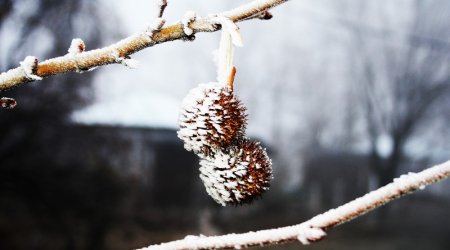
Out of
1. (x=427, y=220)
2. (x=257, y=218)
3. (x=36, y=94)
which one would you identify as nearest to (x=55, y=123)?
(x=36, y=94)

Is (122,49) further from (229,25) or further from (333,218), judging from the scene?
(333,218)

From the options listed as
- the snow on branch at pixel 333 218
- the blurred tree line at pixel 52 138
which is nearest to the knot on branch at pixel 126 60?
the snow on branch at pixel 333 218

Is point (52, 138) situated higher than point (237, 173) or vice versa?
point (52, 138)

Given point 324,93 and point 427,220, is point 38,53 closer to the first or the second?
point 324,93

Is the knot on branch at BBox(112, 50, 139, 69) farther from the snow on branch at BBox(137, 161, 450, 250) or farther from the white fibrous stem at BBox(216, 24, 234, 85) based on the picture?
the snow on branch at BBox(137, 161, 450, 250)

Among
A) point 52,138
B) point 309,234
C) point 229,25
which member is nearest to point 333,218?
point 309,234

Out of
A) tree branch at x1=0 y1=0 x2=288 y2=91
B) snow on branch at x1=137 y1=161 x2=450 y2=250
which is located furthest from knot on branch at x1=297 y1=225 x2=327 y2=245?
tree branch at x1=0 y1=0 x2=288 y2=91
